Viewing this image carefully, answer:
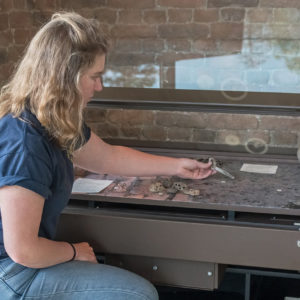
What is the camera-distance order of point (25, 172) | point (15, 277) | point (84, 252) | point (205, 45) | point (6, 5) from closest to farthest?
point (25, 172)
point (15, 277)
point (84, 252)
point (205, 45)
point (6, 5)

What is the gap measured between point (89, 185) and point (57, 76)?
69 centimetres

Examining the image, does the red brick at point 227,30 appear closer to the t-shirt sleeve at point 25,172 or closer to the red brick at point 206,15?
the red brick at point 206,15

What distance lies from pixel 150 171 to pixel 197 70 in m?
0.69

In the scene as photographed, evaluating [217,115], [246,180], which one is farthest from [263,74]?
[246,180]

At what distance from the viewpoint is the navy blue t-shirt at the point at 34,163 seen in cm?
144

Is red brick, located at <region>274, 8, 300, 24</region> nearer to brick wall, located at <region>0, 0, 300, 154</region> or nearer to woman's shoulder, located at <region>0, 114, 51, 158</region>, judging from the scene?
brick wall, located at <region>0, 0, 300, 154</region>

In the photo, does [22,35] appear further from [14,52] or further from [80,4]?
[80,4]

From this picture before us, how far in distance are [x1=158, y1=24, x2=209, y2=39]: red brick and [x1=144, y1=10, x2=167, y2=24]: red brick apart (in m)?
0.03

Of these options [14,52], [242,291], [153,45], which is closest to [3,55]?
[14,52]

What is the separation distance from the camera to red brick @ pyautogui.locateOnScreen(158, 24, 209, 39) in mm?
2430

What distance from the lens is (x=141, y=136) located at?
8.71 ft

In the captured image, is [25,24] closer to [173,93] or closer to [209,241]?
[173,93]

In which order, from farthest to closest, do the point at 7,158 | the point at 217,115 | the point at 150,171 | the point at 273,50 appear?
1. the point at 217,115
2. the point at 273,50
3. the point at 150,171
4. the point at 7,158

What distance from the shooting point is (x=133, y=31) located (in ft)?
8.24
